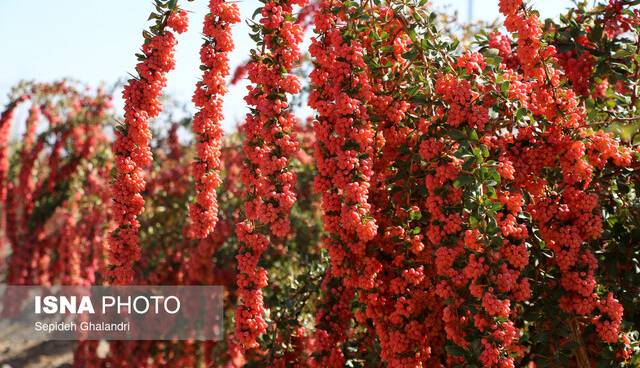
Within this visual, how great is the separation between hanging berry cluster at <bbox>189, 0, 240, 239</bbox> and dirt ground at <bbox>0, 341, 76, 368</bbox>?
185 inches

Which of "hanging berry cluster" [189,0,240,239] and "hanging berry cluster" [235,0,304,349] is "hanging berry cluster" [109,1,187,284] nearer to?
"hanging berry cluster" [189,0,240,239]

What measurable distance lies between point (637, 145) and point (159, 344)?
13.9 ft

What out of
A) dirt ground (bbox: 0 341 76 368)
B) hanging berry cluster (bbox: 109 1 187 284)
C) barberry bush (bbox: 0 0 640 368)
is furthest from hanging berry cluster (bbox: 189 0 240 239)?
dirt ground (bbox: 0 341 76 368)

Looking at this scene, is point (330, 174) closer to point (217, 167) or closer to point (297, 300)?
point (217, 167)

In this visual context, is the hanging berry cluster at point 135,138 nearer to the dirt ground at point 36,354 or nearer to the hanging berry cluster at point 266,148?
the hanging berry cluster at point 266,148

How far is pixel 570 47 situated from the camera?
281cm

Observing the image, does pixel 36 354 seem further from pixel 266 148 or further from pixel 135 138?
pixel 266 148

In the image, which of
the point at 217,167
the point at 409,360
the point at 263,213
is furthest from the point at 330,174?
the point at 409,360

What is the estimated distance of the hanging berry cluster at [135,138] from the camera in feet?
6.80

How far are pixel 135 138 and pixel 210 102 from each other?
25 centimetres

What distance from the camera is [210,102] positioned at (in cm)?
212

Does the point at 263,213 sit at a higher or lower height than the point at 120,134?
lower

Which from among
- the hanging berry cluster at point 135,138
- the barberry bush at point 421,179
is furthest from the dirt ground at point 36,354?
the barberry bush at point 421,179

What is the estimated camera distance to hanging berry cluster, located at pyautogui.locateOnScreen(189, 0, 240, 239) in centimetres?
211
